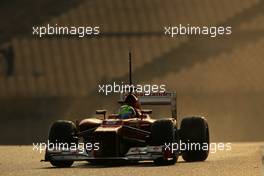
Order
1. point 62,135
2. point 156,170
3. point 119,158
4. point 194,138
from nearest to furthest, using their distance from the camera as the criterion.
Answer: point 156,170, point 119,158, point 62,135, point 194,138

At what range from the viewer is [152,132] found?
21469 mm

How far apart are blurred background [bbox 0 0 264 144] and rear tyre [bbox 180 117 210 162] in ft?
76.6

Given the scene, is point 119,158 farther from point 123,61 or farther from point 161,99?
point 123,61

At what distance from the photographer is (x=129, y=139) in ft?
72.7

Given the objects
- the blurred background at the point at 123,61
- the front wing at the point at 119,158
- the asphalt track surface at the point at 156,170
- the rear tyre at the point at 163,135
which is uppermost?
the blurred background at the point at 123,61

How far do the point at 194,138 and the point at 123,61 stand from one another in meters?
25.9

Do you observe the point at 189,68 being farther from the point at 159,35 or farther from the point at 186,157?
the point at 186,157

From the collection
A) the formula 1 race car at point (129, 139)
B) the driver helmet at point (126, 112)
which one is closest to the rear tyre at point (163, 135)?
the formula 1 race car at point (129, 139)

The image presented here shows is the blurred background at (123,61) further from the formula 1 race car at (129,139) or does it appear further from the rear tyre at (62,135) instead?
the rear tyre at (62,135)

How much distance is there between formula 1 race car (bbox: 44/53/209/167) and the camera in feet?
70.0

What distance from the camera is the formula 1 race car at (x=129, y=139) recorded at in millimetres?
21344

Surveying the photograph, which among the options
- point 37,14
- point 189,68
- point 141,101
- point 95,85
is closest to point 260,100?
point 189,68

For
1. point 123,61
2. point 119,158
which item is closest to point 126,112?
point 119,158

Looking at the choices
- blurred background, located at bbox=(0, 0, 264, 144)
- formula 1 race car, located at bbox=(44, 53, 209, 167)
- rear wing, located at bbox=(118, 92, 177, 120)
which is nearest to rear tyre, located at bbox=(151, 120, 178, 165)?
formula 1 race car, located at bbox=(44, 53, 209, 167)
